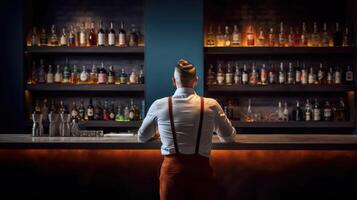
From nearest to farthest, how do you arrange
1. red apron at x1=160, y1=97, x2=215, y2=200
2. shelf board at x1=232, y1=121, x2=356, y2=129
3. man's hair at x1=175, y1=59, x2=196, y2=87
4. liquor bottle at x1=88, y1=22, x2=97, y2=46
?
red apron at x1=160, y1=97, x2=215, y2=200 → man's hair at x1=175, y1=59, x2=196, y2=87 → shelf board at x1=232, y1=121, x2=356, y2=129 → liquor bottle at x1=88, y1=22, x2=97, y2=46

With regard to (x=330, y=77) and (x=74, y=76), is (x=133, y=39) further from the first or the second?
(x=330, y=77)

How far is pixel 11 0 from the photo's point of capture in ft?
18.5

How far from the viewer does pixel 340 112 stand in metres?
5.75

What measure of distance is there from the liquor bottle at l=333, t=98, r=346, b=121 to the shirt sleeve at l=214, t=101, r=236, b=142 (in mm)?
2663

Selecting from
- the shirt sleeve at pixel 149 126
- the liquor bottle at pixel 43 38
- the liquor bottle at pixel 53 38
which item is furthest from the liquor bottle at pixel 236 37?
the shirt sleeve at pixel 149 126

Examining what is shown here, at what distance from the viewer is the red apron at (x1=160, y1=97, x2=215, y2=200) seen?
2.90 m

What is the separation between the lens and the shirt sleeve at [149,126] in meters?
3.07

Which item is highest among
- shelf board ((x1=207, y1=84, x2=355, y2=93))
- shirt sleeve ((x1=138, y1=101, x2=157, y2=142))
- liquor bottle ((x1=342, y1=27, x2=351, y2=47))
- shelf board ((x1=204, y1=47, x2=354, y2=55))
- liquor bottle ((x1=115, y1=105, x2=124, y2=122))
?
liquor bottle ((x1=342, y1=27, x2=351, y2=47))

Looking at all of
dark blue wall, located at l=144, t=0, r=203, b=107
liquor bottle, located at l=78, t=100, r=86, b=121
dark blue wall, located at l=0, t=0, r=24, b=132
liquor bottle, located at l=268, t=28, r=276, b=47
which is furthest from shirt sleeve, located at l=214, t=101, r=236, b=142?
dark blue wall, located at l=0, t=0, r=24, b=132

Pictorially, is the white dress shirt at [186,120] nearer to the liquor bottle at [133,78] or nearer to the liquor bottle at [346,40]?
the liquor bottle at [133,78]

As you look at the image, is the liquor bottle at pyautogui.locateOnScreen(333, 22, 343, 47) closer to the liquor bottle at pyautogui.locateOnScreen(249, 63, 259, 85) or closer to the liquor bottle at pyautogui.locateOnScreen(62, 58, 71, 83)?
the liquor bottle at pyautogui.locateOnScreen(249, 63, 259, 85)

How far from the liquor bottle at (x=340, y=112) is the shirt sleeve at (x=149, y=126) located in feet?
9.62

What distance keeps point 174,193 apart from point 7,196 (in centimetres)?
140

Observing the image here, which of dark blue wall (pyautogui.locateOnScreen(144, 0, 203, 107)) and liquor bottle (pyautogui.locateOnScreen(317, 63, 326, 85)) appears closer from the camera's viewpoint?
dark blue wall (pyautogui.locateOnScreen(144, 0, 203, 107))
